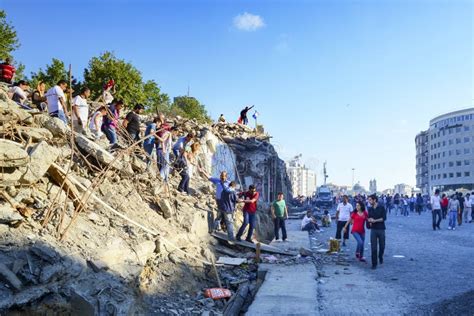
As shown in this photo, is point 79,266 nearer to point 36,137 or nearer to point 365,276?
point 36,137

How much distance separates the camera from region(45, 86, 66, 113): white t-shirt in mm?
8680

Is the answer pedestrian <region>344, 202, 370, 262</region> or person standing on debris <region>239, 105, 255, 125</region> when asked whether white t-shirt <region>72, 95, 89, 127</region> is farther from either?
person standing on debris <region>239, 105, 255, 125</region>

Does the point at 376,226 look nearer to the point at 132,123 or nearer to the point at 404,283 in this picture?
the point at 404,283

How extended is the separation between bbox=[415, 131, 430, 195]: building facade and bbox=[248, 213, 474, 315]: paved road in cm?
9062

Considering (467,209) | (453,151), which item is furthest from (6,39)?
(453,151)

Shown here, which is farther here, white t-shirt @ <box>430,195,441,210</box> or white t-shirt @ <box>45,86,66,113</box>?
white t-shirt @ <box>430,195,441,210</box>

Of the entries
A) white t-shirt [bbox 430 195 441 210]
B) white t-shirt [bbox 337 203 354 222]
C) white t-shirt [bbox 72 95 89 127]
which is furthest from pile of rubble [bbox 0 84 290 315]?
white t-shirt [bbox 430 195 441 210]

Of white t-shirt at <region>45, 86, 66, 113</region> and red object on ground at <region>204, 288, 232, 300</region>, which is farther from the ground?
white t-shirt at <region>45, 86, 66, 113</region>

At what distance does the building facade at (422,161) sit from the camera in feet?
311

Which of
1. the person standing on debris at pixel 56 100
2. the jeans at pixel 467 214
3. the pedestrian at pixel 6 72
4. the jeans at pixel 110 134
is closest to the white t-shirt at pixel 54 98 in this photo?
the person standing on debris at pixel 56 100

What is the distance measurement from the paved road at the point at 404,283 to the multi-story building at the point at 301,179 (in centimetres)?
7313

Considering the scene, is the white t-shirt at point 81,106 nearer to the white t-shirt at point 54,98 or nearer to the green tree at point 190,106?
the white t-shirt at point 54,98

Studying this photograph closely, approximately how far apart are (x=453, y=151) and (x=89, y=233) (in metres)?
88.6

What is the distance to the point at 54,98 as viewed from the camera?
28.6 ft
